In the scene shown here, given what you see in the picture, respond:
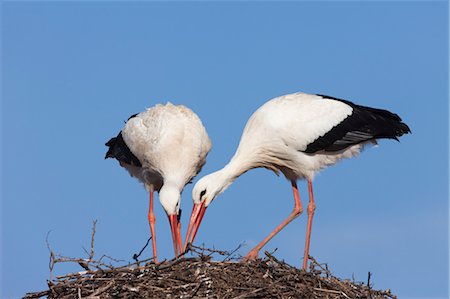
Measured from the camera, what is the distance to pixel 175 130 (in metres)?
11.1

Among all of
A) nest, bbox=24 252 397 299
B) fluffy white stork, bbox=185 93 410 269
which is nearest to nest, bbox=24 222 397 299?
nest, bbox=24 252 397 299

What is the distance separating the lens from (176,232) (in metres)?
10.7

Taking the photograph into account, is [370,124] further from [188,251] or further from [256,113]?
[188,251]

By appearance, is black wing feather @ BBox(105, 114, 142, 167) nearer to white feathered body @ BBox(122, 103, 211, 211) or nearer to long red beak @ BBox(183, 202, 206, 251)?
white feathered body @ BBox(122, 103, 211, 211)

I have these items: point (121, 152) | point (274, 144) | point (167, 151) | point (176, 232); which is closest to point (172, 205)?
point (176, 232)

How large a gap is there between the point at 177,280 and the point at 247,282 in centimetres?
58

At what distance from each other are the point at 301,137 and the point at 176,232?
5.40 ft

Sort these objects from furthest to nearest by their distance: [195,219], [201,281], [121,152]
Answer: [121,152] < [195,219] < [201,281]

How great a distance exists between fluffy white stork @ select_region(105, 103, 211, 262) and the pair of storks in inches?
0.4

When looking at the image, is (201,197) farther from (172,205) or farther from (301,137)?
(301,137)

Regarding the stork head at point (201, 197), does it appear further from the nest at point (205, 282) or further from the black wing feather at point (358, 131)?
the nest at point (205, 282)

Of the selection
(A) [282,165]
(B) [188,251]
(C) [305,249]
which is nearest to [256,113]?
(A) [282,165]

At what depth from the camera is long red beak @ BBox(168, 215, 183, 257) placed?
10.6m

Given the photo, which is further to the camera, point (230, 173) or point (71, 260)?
point (230, 173)
